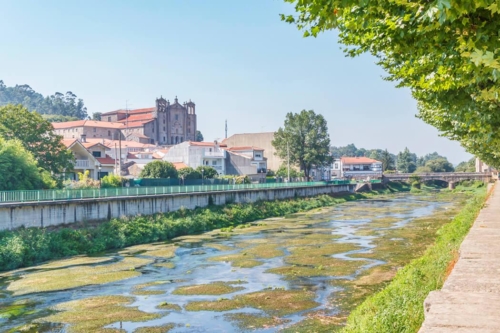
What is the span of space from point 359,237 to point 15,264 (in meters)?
25.5

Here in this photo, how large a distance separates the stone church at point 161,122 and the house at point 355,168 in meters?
46.0

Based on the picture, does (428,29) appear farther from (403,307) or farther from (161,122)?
(161,122)

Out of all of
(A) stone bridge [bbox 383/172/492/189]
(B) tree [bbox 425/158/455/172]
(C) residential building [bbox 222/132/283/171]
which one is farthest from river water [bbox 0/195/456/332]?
(B) tree [bbox 425/158/455/172]

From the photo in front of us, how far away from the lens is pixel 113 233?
42.2 meters

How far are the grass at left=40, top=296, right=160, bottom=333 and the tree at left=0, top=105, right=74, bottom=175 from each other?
35.6 metres

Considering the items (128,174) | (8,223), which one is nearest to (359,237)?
(8,223)

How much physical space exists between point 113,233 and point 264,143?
85.5 meters

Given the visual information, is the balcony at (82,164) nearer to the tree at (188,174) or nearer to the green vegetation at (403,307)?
the tree at (188,174)

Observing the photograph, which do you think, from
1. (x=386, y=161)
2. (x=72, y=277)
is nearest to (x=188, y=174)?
(x=72, y=277)

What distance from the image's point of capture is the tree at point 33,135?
55.6 meters

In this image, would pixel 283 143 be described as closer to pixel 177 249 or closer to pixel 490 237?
pixel 177 249

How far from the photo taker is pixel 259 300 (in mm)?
22609

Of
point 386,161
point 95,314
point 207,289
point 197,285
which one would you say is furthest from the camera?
point 386,161

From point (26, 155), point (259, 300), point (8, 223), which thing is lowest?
point (259, 300)
